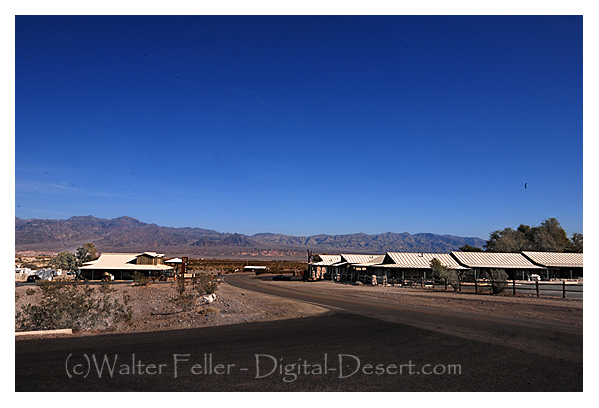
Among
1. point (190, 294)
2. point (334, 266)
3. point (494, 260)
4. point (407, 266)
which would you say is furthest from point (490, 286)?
point (334, 266)

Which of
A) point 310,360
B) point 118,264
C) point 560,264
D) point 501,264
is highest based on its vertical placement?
point 310,360

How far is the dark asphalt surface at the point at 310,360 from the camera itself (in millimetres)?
7016

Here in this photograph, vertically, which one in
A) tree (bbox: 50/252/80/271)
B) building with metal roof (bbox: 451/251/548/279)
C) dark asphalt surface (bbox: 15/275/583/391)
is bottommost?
tree (bbox: 50/252/80/271)

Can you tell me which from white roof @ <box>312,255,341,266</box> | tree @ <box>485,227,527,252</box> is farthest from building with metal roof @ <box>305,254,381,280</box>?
tree @ <box>485,227,527,252</box>

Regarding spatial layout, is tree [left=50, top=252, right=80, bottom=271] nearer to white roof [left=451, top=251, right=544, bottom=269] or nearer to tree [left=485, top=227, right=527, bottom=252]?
white roof [left=451, top=251, right=544, bottom=269]

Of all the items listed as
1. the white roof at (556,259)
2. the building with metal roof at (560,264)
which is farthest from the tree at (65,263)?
the building with metal roof at (560,264)

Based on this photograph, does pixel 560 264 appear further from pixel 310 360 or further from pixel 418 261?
pixel 310 360

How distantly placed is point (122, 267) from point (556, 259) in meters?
58.1

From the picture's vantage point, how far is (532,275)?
155 ft

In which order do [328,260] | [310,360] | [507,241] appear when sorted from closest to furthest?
[310,360], [328,260], [507,241]

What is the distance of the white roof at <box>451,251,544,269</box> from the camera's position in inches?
1905

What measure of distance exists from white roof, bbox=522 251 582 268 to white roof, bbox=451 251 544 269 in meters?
0.98

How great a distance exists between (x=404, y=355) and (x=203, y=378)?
4.60m

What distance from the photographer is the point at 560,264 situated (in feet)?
160
